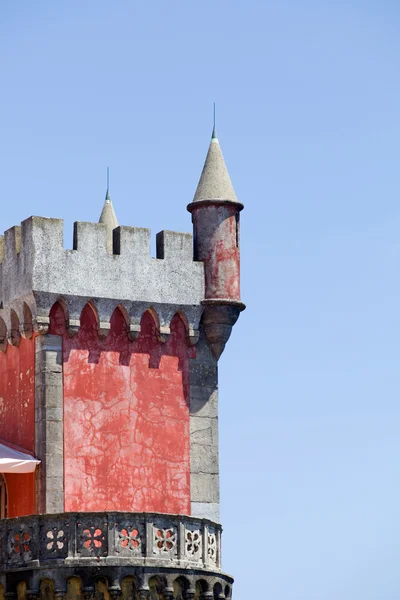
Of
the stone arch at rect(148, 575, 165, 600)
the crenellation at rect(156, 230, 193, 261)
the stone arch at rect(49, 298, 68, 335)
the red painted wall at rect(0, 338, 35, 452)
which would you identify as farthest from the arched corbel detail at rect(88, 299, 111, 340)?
the stone arch at rect(148, 575, 165, 600)

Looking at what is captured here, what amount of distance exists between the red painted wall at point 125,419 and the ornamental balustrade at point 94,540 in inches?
82.6

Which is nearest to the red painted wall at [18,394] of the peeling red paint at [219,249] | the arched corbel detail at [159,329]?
the arched corbel detail at [159,329]

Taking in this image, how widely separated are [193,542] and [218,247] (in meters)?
8.75

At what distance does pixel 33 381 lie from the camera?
1971 inches

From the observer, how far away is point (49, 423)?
1940 inches

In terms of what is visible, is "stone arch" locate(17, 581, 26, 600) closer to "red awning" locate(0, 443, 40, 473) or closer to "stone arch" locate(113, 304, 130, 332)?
"red awning" locate(0, 443, 40, 473)

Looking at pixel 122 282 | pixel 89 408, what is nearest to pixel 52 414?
pixel 89 408

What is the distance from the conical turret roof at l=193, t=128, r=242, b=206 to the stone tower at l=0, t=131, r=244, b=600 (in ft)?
0.14

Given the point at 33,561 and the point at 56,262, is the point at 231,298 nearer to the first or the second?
the point at 56,262

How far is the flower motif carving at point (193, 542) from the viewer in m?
47.8

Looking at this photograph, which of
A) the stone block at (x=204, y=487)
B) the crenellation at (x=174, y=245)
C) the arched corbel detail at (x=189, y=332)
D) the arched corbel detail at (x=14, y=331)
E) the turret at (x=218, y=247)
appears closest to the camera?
the stone block at (x=204, y=487)

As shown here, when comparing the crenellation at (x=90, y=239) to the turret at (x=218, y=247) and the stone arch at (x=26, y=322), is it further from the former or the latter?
the turret at (x=218, y=247)

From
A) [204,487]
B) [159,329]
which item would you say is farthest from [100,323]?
[204,487]

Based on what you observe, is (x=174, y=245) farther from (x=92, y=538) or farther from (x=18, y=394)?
(x=92, y=538)
